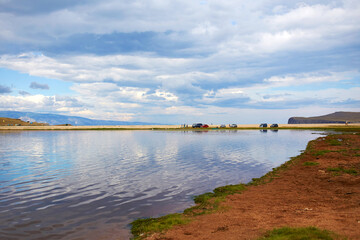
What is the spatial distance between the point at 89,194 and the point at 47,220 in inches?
201

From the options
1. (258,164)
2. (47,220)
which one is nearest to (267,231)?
(47,220)

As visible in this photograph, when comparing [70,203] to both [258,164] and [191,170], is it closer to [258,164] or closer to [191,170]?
[191,170]

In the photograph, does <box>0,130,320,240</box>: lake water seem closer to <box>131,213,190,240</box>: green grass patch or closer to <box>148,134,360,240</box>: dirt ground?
<box>131,213,190,240</box>: green grass patch

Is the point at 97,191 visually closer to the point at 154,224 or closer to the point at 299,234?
the point at 154,224

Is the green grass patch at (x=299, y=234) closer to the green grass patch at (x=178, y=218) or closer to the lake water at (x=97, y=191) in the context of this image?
the green grass patch at (x=178, y=218)

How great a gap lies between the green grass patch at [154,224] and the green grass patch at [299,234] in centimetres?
458

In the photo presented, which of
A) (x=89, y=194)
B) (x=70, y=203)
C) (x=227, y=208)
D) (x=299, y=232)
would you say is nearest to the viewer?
(x=299, y=232)

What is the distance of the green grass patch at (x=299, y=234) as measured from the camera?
9.75m

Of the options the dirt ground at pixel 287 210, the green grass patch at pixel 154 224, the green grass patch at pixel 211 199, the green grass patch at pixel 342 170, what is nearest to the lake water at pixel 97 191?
the green grass patch at pixel 154 224

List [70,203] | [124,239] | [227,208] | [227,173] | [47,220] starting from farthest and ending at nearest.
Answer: [227,173], [70,203], [227,208], [47,220], [124,239]

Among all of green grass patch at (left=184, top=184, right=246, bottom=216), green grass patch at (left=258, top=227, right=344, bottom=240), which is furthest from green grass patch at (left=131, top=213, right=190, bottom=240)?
green grass patch at (left=258, top=227, right=344, bottom=240)

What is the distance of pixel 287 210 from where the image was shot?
47.1 ft

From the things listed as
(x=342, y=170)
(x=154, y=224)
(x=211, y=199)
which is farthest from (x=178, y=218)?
(x=342, y=170)

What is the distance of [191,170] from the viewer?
28.5 m
